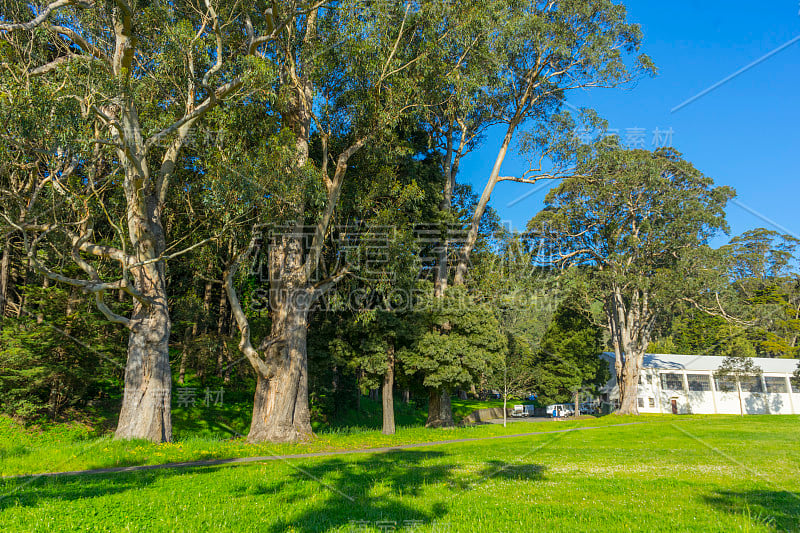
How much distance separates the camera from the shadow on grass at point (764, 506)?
5160 millimetres

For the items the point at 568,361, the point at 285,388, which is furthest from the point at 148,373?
the point at 568,361

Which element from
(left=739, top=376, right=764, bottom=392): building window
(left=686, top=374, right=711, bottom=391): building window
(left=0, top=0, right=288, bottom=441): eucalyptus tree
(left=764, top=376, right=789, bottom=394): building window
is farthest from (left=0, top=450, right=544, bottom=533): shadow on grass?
(left=764, top=376, right=789, bottom=394): building window

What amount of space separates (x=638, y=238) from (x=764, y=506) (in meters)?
31.9

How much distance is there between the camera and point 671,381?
47281mm

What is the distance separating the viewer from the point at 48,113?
1174cm

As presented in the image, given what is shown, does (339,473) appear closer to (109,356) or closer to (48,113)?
(48,113)

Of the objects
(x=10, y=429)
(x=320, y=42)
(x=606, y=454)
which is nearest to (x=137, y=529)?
(x=606, y=454)

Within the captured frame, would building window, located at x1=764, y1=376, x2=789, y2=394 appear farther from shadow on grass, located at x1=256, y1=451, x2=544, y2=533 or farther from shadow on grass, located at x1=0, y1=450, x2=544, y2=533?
shadow on grass, located at x1=0, y1=450, x2=544, y2=533

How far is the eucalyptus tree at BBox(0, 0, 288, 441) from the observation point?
12.2m

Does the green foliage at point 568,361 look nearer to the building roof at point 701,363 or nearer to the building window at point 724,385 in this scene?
the building roof at point 701,363

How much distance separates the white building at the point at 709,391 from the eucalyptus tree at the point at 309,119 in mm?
40993

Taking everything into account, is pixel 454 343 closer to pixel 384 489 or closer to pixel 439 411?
pixel 439 411

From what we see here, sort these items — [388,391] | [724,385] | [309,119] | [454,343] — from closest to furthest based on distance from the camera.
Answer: [309,119] → [388,391] → [454,343] → [724,385]

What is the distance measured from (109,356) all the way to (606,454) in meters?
17.5
